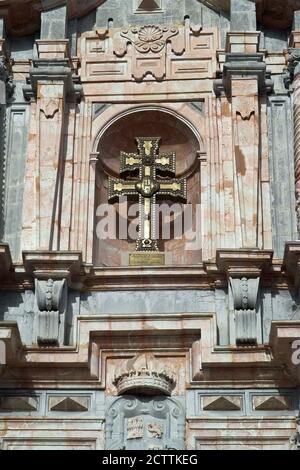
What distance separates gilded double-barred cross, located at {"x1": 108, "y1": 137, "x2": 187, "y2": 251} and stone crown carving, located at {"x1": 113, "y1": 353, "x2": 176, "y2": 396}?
2432 millimetres

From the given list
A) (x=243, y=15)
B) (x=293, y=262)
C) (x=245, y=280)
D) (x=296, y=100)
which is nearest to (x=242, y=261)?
(x=245, y=280)

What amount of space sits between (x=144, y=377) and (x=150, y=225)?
9.79 ft

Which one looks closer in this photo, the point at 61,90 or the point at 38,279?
the point at 38,279

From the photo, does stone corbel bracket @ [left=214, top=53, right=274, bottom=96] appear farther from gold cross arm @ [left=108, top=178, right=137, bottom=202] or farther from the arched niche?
gold cross arm @ [left=108, top=178, right=137, bottom=202]

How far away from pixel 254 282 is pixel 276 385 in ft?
4.75

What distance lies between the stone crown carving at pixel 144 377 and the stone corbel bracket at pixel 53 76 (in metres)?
4.49

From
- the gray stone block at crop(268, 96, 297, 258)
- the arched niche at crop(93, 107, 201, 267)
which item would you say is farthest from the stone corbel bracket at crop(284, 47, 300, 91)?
the arched niche at crop(93, 107, 201, 267)

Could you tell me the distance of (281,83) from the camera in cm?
1934

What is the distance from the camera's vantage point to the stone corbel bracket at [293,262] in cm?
1717

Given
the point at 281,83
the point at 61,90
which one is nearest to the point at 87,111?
the point at 61,90

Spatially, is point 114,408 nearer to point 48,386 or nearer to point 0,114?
point 48,386

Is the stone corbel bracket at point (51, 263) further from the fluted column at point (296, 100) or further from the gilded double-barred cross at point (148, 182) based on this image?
the fluted column at point (296, 100)

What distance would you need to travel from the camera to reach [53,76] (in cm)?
1897

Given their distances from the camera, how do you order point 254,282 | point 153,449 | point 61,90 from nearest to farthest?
point 153,449, point 254,282, point 61,90
